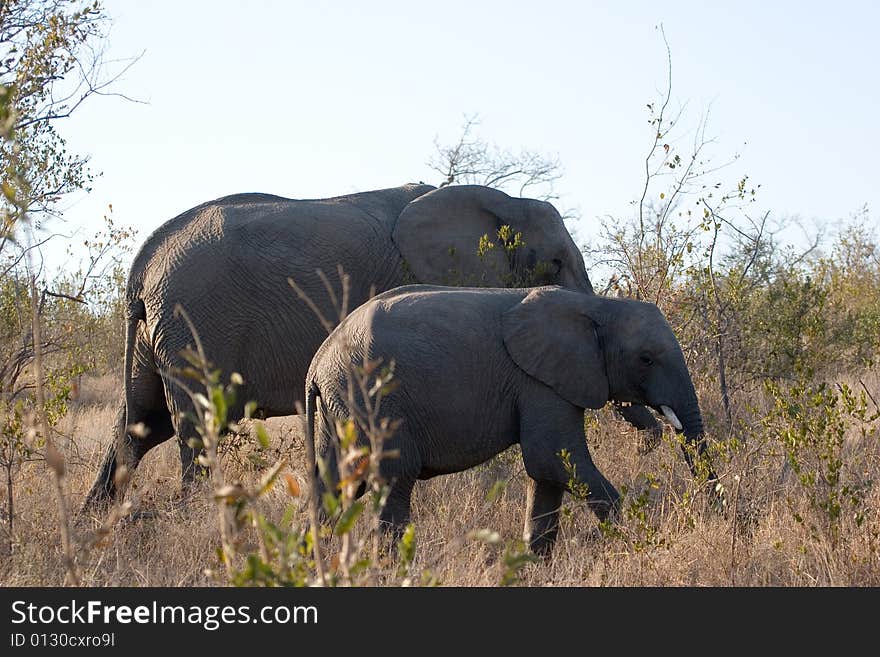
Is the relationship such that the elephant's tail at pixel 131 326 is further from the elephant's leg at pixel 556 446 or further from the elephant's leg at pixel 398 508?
the elephant's leg at pixel 556 446

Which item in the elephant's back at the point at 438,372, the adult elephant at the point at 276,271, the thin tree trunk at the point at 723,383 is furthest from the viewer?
the thin tree trunk at the point at 723,383

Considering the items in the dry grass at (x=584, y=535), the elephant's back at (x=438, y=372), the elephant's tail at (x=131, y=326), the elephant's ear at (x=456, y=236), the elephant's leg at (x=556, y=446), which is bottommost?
the dry grass at (x=584, y=535)

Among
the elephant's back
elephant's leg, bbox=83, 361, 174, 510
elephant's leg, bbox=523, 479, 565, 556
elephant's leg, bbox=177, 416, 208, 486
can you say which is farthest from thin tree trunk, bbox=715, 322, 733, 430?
elephant's leg, bbox=83, 361, 174, 510

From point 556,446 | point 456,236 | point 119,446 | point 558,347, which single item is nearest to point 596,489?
point 556,446

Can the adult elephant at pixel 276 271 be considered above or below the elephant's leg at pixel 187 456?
above

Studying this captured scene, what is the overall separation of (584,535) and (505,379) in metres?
1.03

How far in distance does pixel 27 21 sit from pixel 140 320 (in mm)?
2370

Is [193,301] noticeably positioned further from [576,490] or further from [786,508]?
[786,508]

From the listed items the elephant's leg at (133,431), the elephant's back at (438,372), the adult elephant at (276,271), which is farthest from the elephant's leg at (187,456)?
the elephant's back at (438,372)

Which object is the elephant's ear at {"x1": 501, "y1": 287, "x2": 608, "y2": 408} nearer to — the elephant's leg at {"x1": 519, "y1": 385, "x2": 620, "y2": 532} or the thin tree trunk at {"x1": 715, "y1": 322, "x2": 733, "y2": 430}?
the elephant's leg at {"x1": 519, "y1": 385, "x2": 620, "y2": 532}

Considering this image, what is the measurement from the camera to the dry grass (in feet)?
17.6

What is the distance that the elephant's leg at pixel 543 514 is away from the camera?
20.8ft

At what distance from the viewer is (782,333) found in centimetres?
984
